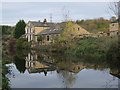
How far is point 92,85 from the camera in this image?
916cm

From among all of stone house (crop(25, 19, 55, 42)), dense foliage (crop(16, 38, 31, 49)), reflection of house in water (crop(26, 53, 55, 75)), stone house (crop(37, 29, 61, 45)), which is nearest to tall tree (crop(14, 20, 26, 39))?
stone house (crop(25, 19, 55, 42))

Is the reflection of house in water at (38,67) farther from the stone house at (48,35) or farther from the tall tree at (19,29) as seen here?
the tall tree at (19,29)

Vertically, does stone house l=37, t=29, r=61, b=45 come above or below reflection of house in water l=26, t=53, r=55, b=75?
above

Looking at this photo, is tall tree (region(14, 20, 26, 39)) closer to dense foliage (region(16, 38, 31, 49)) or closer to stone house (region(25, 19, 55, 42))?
stone house (region(25, 19, 55, 42))

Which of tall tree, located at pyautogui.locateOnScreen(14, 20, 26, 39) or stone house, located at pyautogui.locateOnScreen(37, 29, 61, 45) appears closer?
stone house, located at pyautogui.locateOnScreen(37, 29, 61, 45)

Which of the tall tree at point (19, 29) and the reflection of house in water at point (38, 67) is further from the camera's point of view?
the tall tree at point (19, 29)

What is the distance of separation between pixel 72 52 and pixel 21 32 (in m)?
36.5

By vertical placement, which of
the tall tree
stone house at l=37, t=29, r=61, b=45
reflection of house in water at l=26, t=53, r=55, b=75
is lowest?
reflection of house in water at l=26, t=53, r=55, b=75

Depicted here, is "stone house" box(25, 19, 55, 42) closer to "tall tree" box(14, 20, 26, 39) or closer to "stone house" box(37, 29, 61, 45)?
"stone house" box(37, 29, 61, 45)

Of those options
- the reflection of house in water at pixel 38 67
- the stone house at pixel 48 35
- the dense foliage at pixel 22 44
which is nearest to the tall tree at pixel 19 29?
the dense foliage at pixel 22 44

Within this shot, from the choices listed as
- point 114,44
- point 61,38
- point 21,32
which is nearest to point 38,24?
point 21,32

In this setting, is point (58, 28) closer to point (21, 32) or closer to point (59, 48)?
point (59, 48)

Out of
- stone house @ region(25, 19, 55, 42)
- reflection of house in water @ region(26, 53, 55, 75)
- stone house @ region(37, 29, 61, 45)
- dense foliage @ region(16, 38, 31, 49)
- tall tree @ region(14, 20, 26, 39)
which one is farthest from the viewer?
tall tree @ region(14, 20, 26, 39)

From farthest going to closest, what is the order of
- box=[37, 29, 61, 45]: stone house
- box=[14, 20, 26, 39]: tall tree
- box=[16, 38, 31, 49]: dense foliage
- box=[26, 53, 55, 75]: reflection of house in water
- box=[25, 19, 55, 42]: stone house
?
box=[14, 20, 26, 39]: tall tree < box=[25, 19, 55, 42]: stone house < box=[16, 38, 31, 49]: dense foliage < box=[37, 29, 61, 45]: stone house < box=[26, 53, 55, 75]: reflection of house in water
